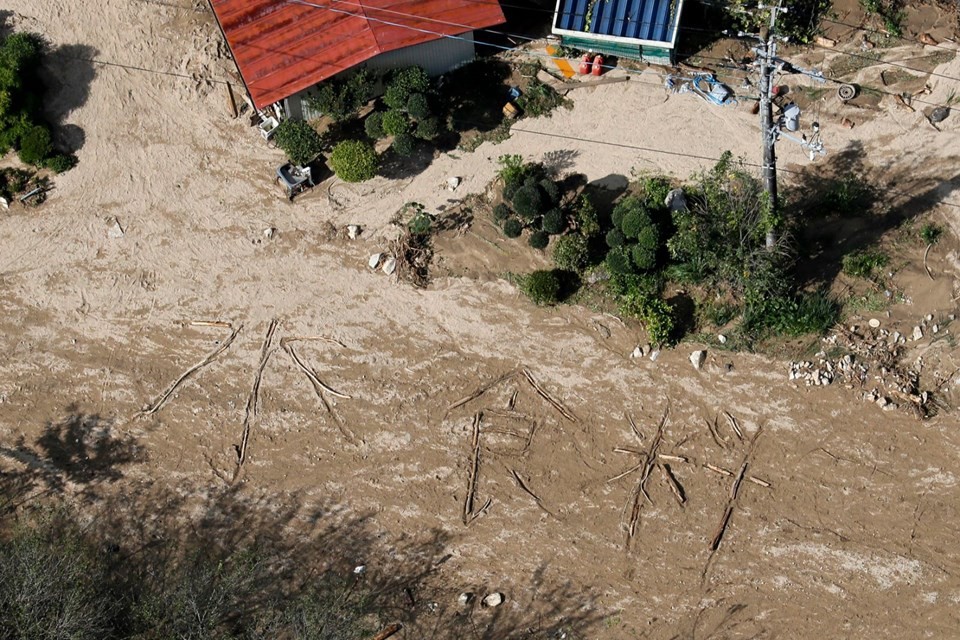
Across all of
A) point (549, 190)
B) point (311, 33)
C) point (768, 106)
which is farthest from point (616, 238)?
point (311, 33)

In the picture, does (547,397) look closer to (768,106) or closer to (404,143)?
(404,143)

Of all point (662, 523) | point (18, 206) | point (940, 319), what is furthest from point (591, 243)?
point (18, 206)

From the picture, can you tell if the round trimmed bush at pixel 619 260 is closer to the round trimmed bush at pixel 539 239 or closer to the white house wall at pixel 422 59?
the round trimmed bush at pixel 539 239

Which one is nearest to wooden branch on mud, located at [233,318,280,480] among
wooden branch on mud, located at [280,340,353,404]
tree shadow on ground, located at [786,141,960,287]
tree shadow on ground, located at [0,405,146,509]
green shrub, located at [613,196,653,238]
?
wooden branch on mud, located at [280,340,353,404]

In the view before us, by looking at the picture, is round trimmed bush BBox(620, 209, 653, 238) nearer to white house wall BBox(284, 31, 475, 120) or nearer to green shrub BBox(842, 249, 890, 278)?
green shrub BBox(842, 249, 890, 278)

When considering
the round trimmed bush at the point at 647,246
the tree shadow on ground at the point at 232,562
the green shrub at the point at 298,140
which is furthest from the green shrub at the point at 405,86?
the tree shadow on ground at the point at 232,562

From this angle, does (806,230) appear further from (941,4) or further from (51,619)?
(51,619)
